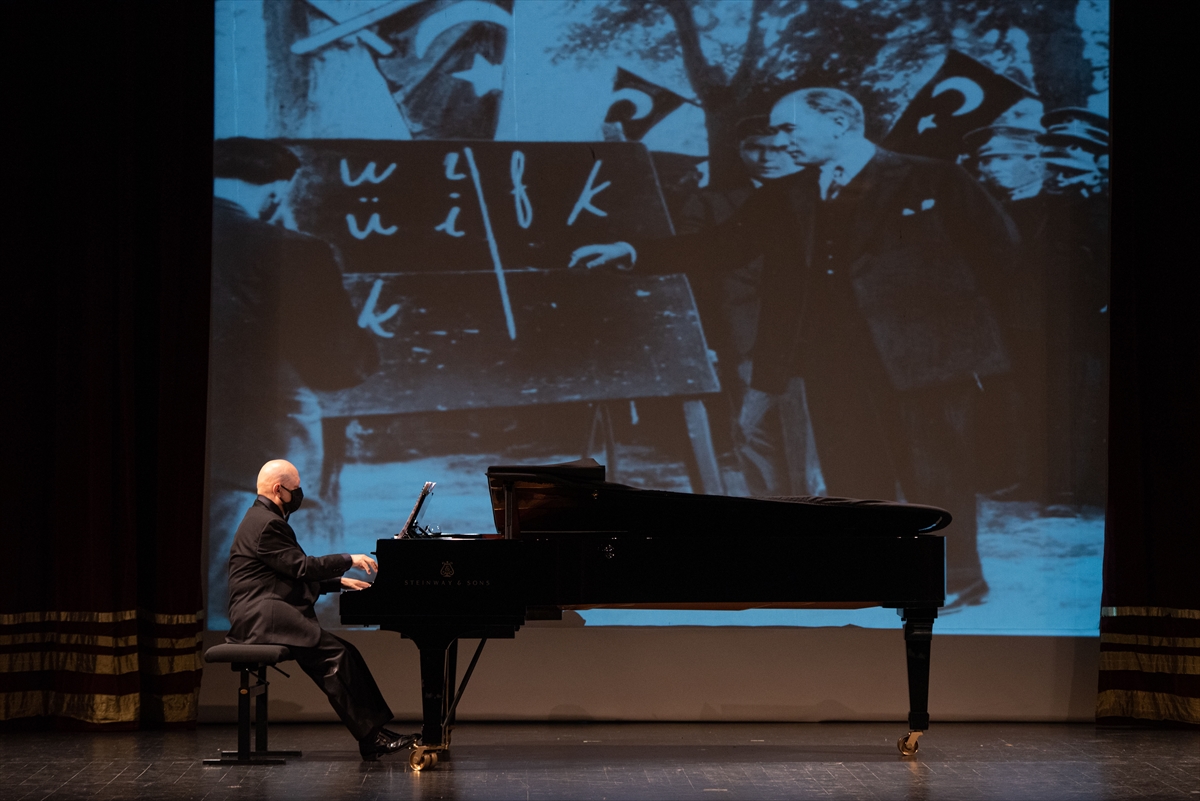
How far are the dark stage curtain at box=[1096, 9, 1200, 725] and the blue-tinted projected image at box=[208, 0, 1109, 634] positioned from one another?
0.18 meters

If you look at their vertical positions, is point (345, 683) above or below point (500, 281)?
below

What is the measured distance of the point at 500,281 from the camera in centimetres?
520

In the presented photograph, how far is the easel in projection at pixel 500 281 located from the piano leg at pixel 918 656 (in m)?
1.36

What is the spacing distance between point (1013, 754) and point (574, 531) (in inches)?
73.2

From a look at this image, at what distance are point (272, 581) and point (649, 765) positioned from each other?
4.74 ft

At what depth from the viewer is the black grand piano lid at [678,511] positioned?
377cm

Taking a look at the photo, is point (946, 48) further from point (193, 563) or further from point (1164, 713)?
point (193, 563)

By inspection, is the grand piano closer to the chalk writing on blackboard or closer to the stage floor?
the stage floor

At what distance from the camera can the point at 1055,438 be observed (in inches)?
205

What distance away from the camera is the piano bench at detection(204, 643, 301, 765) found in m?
3.96

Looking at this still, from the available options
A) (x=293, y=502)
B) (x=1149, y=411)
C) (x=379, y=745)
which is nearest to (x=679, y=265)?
(x=293, y=502)

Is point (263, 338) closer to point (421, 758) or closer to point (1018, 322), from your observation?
point (421, 758)

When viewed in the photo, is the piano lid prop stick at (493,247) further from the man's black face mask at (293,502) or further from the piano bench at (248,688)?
the piano bench at (248,688)

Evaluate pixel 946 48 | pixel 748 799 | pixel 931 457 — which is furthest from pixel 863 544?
pixel 946 48
